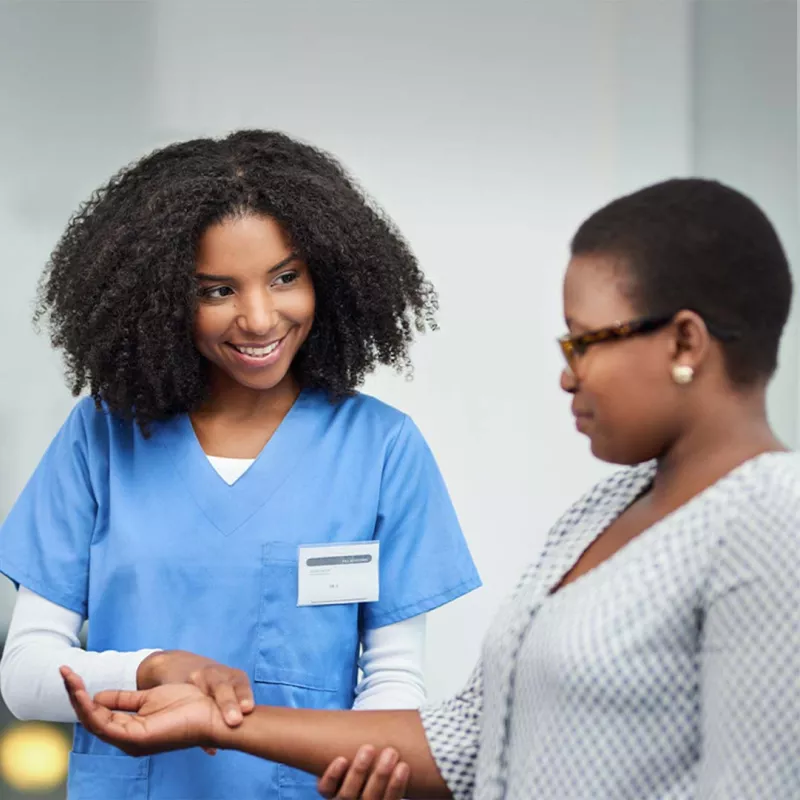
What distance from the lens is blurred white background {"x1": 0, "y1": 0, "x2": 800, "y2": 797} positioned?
2615mm

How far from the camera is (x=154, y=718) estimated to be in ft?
4.26

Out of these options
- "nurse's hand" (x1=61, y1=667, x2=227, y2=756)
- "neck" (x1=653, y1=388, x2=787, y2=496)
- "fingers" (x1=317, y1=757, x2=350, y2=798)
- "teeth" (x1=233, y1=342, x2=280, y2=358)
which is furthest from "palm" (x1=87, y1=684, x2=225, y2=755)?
"neck" (x1=653, y1=388, x2=787, y2=496)

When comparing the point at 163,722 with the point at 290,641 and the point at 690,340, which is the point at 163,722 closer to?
the point at 290,641

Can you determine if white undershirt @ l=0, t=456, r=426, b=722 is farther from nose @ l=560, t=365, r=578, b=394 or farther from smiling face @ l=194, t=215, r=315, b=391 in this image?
nose @ l=560, t=365, r=578, b=394

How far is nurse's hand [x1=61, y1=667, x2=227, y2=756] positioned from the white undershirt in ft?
0.51

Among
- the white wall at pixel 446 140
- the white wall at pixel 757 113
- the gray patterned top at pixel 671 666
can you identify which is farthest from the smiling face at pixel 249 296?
the white wall at pixel 757 113

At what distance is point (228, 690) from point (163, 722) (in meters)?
0.08

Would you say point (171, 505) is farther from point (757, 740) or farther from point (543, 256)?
point (543, 256)

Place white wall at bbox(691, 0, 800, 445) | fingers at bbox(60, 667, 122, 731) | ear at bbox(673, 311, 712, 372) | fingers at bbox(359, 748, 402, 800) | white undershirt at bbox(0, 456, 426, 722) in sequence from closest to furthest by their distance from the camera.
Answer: ear at bbox(673, 311, 712, 372) < fingers at bbox(359, 748, 402, 800) < fingers at bbox(60, 667, 122, 731) < white undershirt at bbox(0, 456, 426, 722) < white wall at bbox(691, 0, 800, 445)

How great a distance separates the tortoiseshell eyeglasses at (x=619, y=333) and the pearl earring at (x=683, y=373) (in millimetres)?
34

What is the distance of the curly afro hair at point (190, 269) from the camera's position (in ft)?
5.35

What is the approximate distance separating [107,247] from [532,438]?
1.30 metres

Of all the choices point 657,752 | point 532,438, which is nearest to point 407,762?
point 657,752

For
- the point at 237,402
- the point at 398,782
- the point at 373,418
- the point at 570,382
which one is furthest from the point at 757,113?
the point at 398,782
